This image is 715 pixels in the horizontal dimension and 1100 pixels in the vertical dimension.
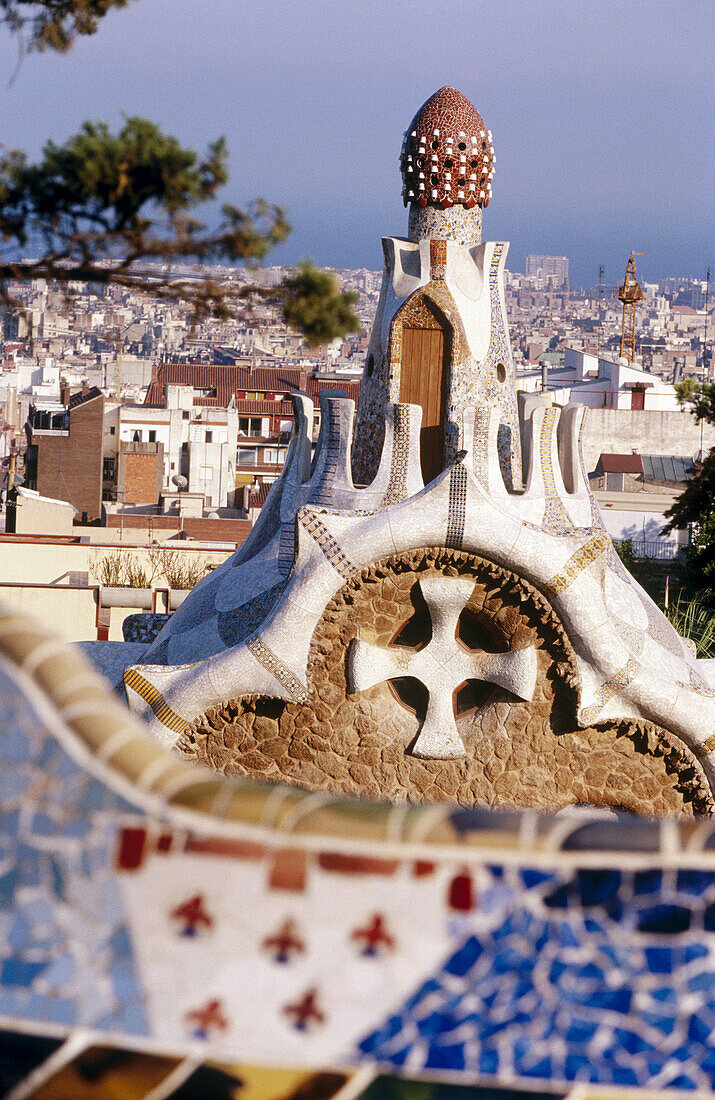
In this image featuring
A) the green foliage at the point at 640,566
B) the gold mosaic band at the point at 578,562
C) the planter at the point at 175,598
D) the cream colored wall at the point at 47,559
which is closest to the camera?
the gold mosaic band at the point at 578,562

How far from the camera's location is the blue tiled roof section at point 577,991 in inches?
101

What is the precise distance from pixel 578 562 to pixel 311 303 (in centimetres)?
281

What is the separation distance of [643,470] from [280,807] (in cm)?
3204

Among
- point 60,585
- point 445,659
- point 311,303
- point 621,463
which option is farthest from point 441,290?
point 621,463

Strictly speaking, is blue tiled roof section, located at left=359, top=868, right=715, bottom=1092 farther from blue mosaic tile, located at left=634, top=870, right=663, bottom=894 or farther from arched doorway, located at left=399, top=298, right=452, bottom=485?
arched doorway, located at left=399, top=298, right=452, bottom=485

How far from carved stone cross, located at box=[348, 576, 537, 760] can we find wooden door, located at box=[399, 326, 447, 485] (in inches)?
45.2

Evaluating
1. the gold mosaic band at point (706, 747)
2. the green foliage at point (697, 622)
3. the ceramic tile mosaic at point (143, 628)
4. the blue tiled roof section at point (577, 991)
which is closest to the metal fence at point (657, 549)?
the green foliage at point (697, 622)

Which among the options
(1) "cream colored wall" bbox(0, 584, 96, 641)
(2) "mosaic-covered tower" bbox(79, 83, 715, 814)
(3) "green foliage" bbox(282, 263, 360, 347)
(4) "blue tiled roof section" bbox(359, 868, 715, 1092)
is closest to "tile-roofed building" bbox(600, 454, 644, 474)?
(1) "cream colored wall" bbox(0, 584, 96, 641)

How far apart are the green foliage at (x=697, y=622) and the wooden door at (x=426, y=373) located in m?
7.45

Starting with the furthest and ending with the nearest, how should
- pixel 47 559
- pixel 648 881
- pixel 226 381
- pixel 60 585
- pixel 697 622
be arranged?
pixel 226 381, pixel 47 559, pixel 697 622, pixel 60 585, pixel 648 881

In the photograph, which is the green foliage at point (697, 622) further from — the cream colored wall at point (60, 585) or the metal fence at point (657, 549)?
the cream colored wall at point (60, 585)

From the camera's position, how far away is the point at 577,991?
2588 mm

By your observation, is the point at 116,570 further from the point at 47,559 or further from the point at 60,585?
the point at 60,585

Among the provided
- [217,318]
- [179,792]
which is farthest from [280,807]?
[217,318]
